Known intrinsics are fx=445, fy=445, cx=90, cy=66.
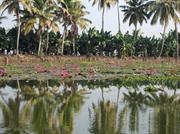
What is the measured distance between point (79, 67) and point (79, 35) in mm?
18006

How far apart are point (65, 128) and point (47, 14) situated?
127ft

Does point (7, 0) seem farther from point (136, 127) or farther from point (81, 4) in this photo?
point (136, 127)

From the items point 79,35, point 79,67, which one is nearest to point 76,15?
point 79,35

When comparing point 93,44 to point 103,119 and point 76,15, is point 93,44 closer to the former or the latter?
point 76,15

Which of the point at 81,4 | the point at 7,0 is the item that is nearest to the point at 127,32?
the point at 81,4

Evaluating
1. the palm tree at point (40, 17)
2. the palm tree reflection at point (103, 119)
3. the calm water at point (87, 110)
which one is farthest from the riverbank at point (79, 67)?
the palm tree reflection at point (103, 119)

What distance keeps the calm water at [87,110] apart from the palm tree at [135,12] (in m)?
39.2

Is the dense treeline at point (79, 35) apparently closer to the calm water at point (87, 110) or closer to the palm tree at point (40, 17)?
the palm tree at point (40, 17)

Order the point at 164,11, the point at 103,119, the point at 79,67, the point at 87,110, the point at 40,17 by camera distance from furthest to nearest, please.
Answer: the point at 164,11, the point at 40,17, the point at 79,67, the point at 87,110, the point at 103,119

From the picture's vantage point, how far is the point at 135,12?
6353 centimetres

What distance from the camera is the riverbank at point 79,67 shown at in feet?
116

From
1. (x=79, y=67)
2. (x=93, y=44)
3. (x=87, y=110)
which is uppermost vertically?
(x=93, y=44)

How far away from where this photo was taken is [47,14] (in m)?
50.6

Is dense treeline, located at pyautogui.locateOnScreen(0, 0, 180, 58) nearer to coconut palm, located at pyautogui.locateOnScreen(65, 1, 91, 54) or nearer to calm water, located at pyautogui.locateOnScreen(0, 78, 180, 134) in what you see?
coconut palm, located at pyautogui.locateOnScreen(65, 1, 91, 54)
